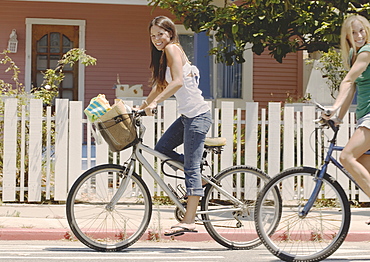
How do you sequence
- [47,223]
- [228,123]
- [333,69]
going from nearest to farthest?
1. [47,223]
2. [228,123]
3. [333,69]

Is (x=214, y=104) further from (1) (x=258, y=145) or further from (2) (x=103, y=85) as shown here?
(1) (x=258, y=145)

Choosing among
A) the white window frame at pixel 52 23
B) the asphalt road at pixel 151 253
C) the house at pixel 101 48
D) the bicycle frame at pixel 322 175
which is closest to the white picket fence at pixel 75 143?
the asphalt road at pixel 151 253

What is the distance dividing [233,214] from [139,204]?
808mm

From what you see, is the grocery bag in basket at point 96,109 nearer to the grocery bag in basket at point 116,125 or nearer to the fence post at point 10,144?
the grocery bag in basket at point 116,125

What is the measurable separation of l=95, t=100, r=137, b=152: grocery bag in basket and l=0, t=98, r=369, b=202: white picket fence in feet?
8.76

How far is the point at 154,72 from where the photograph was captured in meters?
5.55

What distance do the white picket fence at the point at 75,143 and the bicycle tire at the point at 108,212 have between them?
7.77 feet

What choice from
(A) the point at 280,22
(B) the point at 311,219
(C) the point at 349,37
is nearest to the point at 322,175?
(B) the point at 311,219

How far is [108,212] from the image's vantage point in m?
5.50

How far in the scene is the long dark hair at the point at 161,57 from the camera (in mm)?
5398

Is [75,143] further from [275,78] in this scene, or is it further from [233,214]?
[275,78]

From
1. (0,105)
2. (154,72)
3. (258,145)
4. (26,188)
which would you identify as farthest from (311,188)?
(0,105)

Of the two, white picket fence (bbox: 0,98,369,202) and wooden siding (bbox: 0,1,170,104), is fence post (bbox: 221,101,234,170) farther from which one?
wooden siding (bbox: 0,1,170,104)

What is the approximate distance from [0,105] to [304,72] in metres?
7.66
